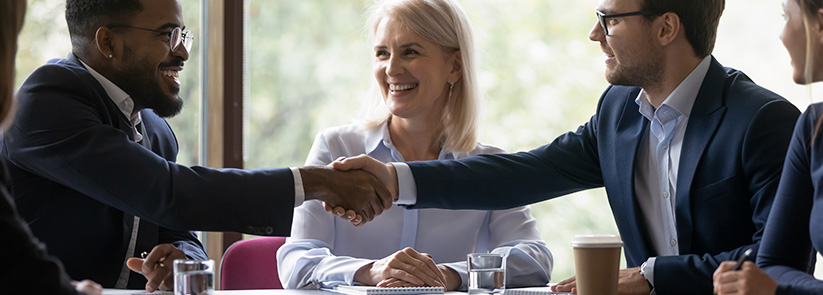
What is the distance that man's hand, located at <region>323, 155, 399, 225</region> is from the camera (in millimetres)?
2568

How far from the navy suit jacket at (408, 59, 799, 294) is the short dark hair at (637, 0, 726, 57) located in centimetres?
8

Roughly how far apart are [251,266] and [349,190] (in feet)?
1.36

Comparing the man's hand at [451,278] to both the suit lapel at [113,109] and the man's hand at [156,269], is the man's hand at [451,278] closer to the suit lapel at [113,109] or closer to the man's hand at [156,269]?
the man's hand at [156,269]

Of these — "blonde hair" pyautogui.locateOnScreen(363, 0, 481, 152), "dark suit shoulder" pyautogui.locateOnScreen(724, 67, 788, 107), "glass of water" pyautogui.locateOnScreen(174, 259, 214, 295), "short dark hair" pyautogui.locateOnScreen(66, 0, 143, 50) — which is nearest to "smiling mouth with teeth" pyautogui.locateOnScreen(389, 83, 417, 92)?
"blonde hair" pyautogui.locateOnScreen(363, 0, 481, 152)

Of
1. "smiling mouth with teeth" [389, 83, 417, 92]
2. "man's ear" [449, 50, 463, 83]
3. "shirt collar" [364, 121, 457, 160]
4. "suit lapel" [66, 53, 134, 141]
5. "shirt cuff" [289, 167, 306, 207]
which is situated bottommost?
"shirt cuff" [289, 167, 306, 207]

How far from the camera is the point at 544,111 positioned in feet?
19.9

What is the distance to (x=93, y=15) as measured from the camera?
2510 millimetres

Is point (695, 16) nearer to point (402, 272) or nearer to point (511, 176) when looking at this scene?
point (511, 176)

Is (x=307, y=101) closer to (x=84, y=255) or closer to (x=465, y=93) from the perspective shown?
(x=465, y=93)

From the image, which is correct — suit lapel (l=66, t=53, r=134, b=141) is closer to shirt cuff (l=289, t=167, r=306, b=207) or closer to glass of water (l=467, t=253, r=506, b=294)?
shirt cuff (l=289, t=167, r=306, b=207)

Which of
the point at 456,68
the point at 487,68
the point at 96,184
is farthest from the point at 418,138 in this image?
the point at 487,68

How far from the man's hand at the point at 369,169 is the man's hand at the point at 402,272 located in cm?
26

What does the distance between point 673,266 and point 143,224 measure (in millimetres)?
1493

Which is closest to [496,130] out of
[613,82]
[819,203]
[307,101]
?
[307,101]
